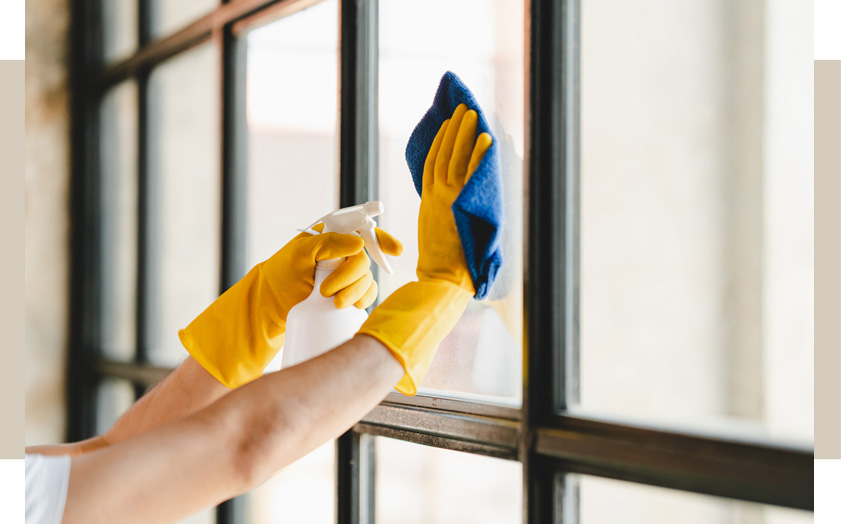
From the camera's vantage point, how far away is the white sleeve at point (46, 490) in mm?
660

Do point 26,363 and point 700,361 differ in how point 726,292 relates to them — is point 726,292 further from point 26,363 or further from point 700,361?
point 26,363

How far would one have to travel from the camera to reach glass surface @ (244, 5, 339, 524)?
4.88 feet

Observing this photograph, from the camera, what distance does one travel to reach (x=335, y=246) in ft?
3.12

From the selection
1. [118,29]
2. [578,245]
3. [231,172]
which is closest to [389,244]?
[578,245]

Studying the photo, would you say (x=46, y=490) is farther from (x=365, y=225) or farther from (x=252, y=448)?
(x=365, y=225)

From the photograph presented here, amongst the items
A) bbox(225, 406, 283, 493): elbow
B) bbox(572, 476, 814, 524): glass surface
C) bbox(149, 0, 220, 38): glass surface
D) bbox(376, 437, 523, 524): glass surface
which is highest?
bbox(149, 0, 220, 38): glass surface

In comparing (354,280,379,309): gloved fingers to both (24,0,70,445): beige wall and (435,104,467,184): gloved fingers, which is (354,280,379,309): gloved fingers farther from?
(24,0,70,445): beige wall

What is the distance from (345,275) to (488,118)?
1.22 feet

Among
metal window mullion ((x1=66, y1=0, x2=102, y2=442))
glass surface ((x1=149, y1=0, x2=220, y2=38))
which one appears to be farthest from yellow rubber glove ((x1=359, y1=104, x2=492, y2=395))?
metal window mullion ((x1=66, y1=0, x2=102, y2=442))

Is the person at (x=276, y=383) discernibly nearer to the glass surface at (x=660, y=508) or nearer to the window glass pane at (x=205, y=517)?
the glass surface at (x=660, y=508)

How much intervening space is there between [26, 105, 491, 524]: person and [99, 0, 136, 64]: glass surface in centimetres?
155

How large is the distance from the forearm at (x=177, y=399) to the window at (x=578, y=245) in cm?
32

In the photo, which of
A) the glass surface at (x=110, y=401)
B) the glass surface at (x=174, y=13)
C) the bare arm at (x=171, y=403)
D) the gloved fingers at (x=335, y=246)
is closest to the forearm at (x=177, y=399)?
the bare arm at (x=171, y=403)

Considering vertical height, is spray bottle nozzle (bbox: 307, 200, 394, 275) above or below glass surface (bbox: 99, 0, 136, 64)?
below
